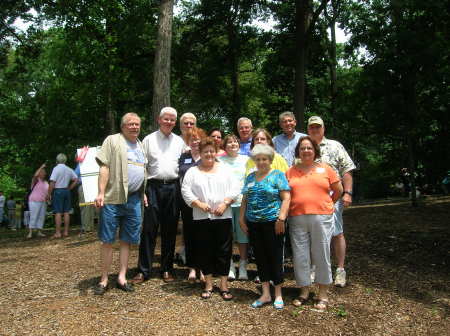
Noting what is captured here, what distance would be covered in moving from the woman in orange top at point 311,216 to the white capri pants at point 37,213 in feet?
26.1

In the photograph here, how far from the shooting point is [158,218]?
4906mm

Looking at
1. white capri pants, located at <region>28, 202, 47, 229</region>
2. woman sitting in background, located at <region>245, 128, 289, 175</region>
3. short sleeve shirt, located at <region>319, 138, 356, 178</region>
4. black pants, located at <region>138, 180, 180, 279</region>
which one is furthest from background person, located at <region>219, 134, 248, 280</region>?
white capri pants, located at <region>28, 202, 47, 229</region>

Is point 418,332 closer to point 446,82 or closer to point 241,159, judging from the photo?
point 241,159

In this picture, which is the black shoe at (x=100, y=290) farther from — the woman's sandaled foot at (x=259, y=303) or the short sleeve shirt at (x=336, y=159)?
the short sleeve shirt at (x=336, y=159)

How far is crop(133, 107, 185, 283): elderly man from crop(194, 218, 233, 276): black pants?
0.64 metres

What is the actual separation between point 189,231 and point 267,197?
4.21 ft

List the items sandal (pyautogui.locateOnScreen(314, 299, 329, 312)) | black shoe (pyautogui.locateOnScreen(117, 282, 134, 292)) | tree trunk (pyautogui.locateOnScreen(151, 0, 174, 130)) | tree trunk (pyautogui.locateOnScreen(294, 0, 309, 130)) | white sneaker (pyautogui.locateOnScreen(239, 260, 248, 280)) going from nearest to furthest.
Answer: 1. sandal (pyautogui.locateOnScreen(314, 299, 329, 312))
2. black shoe (pyautogui.locateOnScreen(117, 282, 134, 292))
3. white sneaker (pyautogui.locateOnScreen(239, 260, 248, 280))
4. tree trunk (pyautogui.locateOnScreen(151, 0, 174, 130))
5. tree trunk (pyautogui.locateOnScreen(294, 0, 309, 130))

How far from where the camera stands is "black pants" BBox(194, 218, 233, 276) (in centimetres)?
436

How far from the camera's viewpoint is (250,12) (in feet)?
53.4

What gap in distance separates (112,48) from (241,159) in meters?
7.55

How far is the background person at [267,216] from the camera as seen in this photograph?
4.13 m

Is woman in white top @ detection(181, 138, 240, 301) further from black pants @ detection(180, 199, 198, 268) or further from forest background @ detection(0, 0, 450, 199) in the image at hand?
forest background @ detection(0, 0, 450, 199)

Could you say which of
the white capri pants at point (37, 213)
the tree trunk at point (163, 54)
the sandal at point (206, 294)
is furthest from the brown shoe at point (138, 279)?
the white capri pants at point (37, 213)

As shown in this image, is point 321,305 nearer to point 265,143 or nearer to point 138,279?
point 265,143
